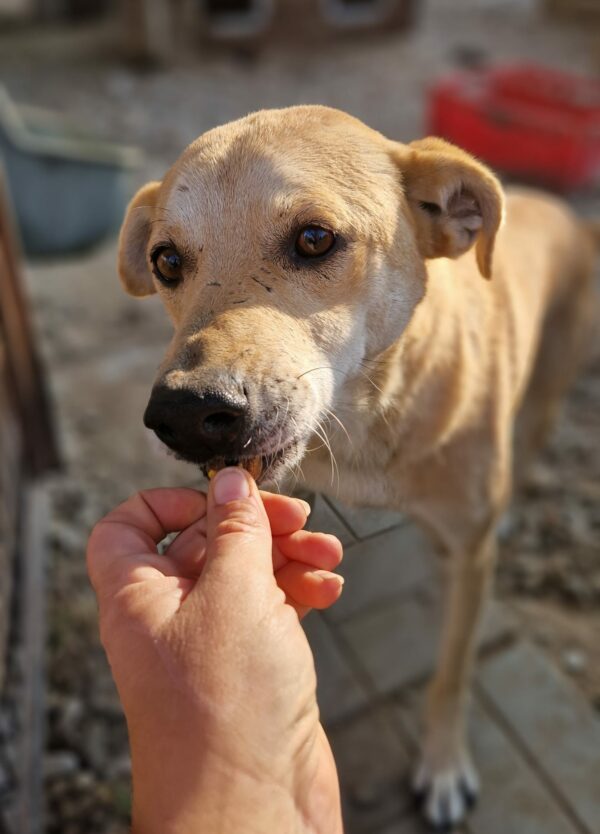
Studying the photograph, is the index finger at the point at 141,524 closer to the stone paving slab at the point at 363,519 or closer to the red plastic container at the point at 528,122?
the stone paving slab at the point at 363,519

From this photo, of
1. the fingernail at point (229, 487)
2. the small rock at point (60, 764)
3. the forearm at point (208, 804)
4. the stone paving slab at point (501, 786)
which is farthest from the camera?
the small rock at point (60, 764)

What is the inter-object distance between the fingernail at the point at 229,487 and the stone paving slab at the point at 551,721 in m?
1.67

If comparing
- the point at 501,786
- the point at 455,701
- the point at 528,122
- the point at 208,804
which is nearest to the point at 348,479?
the point at 208,804

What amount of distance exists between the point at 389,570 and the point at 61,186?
3.56 meters

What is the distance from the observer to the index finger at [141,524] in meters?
1.23

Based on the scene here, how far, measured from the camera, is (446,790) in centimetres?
225

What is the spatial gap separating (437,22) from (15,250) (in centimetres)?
758

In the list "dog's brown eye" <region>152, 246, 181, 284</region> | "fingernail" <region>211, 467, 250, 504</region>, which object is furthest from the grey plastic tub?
"fingernail" <region>211, 467, 250, 504</region>

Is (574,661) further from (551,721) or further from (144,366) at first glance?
(144,366)

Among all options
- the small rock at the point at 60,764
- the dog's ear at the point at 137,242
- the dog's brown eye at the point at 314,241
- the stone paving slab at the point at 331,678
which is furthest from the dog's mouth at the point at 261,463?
the small rock at the point at 60,764

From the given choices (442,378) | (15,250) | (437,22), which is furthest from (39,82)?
(442,378)

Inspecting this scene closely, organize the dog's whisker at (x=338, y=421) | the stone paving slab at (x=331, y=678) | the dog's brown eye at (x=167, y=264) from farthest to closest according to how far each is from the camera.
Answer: the dog's brown eye at (x=167, y=264)
the dog's whisker at (x=338, y=421)
the stone paving slab at (x=331, y=678)

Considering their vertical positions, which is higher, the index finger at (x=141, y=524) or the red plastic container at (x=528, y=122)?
the index finger at (x=141, y=524)

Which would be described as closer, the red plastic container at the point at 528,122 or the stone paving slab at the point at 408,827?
the stone paving slab at the point at 408,827
